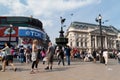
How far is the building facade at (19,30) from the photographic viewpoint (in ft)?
188

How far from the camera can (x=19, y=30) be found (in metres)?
59.2

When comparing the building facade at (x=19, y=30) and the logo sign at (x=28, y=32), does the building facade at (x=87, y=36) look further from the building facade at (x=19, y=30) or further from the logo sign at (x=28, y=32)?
the logo sign at (x=28, y=32)

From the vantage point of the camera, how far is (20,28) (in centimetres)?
5953

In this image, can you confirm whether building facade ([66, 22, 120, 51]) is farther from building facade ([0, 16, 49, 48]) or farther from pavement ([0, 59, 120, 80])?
pavement ([0, 59, 120, 80])

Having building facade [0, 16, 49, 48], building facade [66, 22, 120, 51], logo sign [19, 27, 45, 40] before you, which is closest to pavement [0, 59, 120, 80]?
building facade [0, 16, 49, 48]

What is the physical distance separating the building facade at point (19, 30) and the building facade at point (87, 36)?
81775 millimetres

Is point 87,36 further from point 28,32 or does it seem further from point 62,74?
point 62,74

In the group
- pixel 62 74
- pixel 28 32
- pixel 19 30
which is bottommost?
pixel 62 74

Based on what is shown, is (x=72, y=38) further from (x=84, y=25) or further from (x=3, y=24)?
(x=3, y=24)

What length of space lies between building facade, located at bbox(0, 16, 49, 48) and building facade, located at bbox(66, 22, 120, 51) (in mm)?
81775

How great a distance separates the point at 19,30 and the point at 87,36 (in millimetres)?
97394

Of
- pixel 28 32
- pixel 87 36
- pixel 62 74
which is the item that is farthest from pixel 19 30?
pixel 87 36

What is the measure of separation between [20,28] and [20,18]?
4.78 meters

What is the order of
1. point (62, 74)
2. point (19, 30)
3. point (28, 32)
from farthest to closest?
1. point (28, 32)
2. point (19, 30)
3. point (62, 74)
